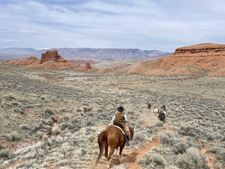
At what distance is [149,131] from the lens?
10.0m

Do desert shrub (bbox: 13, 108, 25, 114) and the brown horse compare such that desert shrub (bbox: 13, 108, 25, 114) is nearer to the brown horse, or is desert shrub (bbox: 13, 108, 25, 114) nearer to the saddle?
the saddle

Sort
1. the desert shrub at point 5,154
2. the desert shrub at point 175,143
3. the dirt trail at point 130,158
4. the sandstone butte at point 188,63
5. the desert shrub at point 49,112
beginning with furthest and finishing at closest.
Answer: the sandstone butte at point 188,63, the desert shrub at point 49,112, the desert shrub at point 175,143, the desert shrub at point 5,154, the dirt trail at point 130,158

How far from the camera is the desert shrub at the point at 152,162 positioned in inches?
A: 230

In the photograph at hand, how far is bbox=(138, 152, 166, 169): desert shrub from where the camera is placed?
230 inches

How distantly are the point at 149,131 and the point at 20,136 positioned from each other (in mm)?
7691

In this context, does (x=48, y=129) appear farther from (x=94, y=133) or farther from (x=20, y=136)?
(x=94, y=133)

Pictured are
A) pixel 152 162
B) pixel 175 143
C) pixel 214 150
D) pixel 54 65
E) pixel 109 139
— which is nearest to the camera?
pixel 109 139

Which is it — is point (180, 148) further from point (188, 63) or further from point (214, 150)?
point (188, 63)

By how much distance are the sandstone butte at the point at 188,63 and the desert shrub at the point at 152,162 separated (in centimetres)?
6221

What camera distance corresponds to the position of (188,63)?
73250 mm

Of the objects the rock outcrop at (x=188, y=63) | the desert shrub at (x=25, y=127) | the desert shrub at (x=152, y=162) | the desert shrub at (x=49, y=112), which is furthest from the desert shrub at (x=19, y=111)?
the rock outcrop at (x=188, y=63)

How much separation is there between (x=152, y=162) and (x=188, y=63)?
3030 inches

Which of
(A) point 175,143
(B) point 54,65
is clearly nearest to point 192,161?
(A) point 175,143

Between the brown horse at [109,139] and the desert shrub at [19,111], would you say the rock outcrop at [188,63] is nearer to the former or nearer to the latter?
the desert shrub at [19,111]
